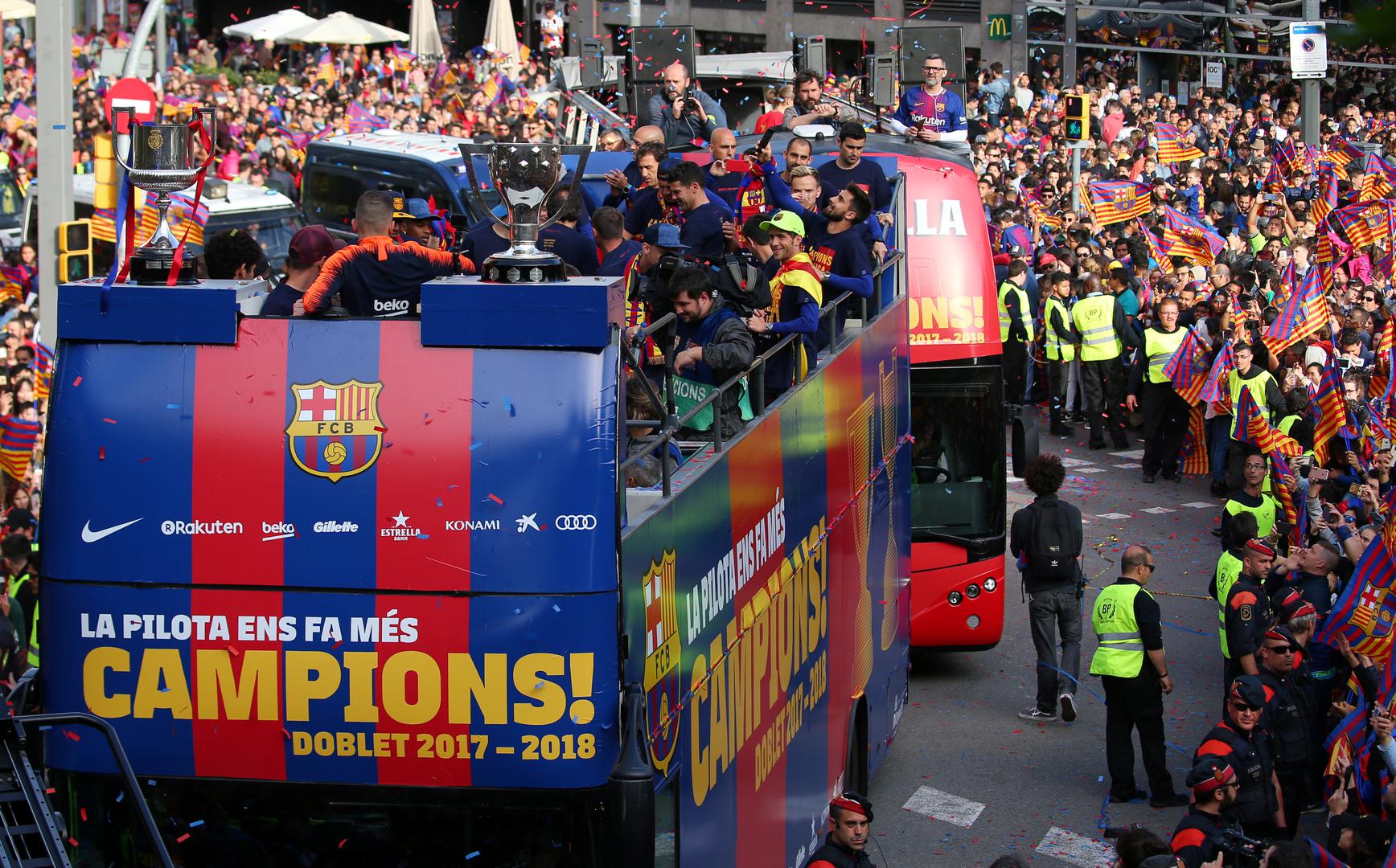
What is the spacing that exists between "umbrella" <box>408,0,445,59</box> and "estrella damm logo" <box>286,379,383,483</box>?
36.0 metres

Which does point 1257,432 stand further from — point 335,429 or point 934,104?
point 335,429

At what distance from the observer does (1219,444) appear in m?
18.7

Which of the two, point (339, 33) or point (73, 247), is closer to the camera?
point (73, 247)

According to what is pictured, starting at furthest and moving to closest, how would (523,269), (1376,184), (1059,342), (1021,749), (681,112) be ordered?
1. (1059,342)
2. (1376,184)
3. (681,112)
4. (1021,749)
5. (523,269)

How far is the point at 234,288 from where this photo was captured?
17.7ft

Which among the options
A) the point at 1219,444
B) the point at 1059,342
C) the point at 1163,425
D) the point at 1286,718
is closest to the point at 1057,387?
the point at 1059,342

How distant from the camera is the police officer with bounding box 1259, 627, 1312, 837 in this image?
971 cm

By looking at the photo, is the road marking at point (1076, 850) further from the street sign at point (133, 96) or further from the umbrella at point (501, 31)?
the umbrella at point (501, 31)

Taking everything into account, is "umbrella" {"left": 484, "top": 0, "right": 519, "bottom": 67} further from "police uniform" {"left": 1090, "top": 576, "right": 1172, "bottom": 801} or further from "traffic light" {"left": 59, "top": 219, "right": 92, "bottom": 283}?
"police uniform" {"left": 1090, "top": 576, "right": 1172, "bottom": 801}

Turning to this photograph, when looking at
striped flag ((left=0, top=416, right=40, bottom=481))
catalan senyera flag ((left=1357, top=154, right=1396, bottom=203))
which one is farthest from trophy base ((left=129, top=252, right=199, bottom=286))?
catalan senyera flag ((left=1357, top=154, right=1396, bottom=203))

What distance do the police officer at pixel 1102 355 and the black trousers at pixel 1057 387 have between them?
0.57 meters

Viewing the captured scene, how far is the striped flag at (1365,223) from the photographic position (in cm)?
1912

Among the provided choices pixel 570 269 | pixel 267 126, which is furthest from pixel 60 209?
pixel 267 126


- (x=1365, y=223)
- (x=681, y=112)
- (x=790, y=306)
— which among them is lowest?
(x=790, y=306)
